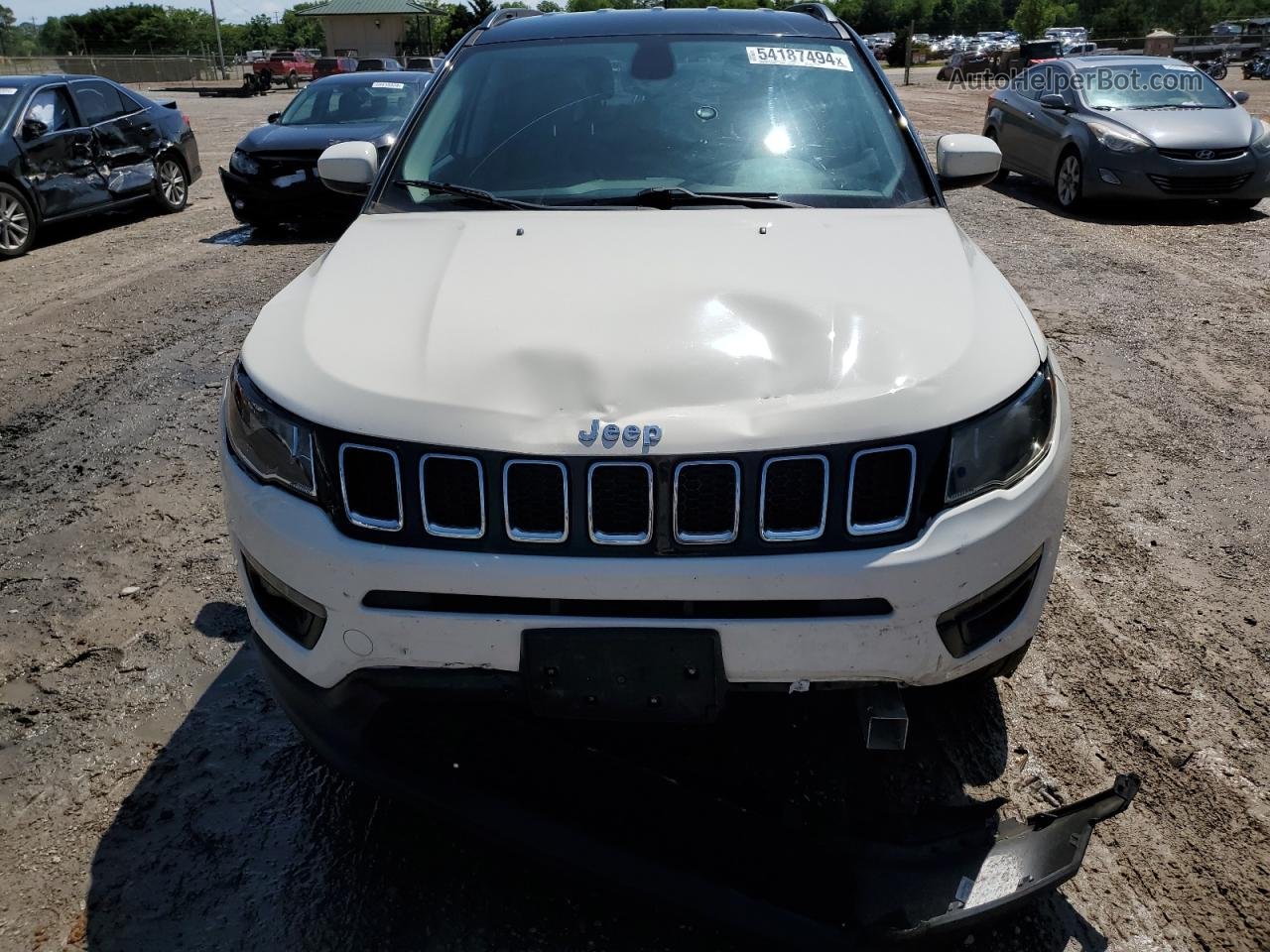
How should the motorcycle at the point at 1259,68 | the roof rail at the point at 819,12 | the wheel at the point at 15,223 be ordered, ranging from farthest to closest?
1. the motorcycle at the point at 1259,68
2. the wheel at the point at 15,223
3. the roof rail at the point at 819,12

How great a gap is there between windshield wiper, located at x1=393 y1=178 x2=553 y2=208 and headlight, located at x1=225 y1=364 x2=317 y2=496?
3.33 feet

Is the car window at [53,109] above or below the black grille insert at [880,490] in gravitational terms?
below

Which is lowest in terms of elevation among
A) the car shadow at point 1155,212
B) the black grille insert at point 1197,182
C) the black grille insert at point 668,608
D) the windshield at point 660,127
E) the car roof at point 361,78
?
the car shadow at point 1155,212

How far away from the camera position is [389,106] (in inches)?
451

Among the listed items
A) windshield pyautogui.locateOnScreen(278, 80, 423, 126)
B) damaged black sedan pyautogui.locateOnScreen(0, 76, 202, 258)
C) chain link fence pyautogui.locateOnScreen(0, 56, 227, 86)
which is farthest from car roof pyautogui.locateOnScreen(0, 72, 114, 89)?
chain link fence pyautogui.locateOnScreen(0, 56, 227, 86)

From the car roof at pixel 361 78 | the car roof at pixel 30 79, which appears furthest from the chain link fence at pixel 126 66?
the car roof at pixel 361 78

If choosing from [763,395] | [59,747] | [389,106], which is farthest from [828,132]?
[389,106]

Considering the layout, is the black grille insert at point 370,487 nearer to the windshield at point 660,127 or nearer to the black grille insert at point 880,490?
the black grille insert at point 880,490

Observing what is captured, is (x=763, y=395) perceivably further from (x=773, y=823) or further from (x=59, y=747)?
(x=59, y=747)

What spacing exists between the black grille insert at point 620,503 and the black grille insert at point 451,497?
0.22 metres

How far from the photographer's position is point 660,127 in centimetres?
334

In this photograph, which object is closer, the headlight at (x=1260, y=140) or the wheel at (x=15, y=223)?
the wheel at (x=15, y=223)

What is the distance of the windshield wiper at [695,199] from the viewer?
302cm

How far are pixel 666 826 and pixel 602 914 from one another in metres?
0.29
